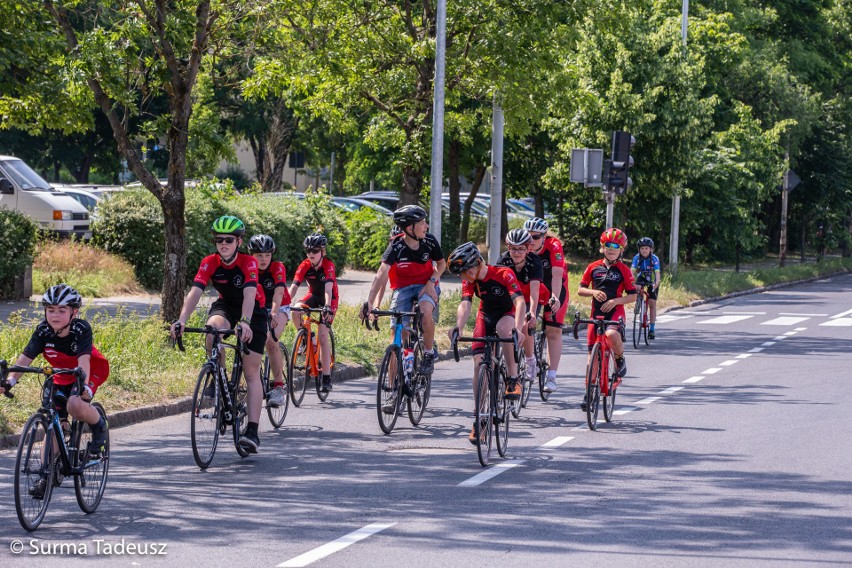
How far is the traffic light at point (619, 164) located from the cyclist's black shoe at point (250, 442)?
1417cm

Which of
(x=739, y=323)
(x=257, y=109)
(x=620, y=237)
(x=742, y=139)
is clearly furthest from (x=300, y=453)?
(x=257, y=109)

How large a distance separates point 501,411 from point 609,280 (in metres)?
3.28

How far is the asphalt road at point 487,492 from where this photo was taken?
22.9ft

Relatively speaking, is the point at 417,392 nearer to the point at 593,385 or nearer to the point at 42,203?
the point at 593,385

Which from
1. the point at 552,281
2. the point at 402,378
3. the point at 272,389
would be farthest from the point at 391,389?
the point at 552,281

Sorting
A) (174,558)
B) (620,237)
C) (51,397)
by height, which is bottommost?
(174,558)

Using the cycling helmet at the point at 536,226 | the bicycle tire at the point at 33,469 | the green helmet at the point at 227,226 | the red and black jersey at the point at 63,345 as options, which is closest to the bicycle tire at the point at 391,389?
the green helmet at the point at 227,226

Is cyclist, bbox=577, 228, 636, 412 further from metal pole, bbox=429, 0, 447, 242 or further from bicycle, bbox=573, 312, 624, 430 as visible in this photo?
metal pole, bbox=429, 0, 447, 242

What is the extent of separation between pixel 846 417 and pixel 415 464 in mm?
5174

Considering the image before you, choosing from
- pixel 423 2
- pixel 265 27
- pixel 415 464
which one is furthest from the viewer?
pixel 423 2

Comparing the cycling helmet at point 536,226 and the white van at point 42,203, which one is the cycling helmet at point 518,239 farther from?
the white van at point 42,203

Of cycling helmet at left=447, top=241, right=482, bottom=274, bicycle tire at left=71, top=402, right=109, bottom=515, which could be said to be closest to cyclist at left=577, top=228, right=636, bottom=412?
cycling helmet at left=447, top=241, right=482, bottom=274

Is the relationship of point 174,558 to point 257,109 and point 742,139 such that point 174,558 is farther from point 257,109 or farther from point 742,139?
point 257,109

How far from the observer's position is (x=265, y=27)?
17.0m
